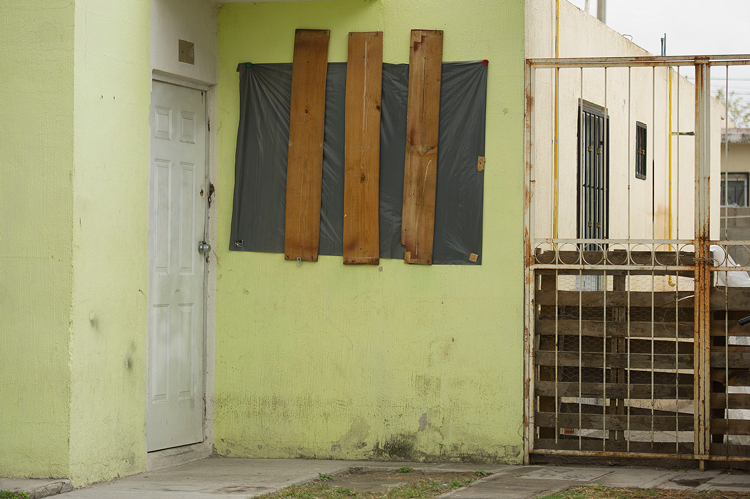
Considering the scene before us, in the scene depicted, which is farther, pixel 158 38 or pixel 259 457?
pixel 259 457

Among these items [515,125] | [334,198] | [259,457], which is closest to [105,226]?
[334,198]

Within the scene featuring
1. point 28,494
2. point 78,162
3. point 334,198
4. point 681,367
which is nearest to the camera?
point 28,494

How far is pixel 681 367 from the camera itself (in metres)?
5.73

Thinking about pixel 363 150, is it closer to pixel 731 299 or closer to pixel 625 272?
pixel 625 272

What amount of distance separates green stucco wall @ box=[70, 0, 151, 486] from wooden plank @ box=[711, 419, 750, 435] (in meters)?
3.91

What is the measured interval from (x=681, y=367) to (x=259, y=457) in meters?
3.11

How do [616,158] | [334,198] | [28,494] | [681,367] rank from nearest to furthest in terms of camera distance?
[28,494] < [681,367] < [334,198] < [616,158]

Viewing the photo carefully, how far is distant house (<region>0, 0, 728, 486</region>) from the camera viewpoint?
16.8 ft

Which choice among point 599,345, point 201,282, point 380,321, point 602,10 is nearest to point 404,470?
point 380,321

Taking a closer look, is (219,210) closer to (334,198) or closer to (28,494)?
(334,198)

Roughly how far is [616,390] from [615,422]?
8.9 inches

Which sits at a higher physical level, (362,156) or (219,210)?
(362,156)

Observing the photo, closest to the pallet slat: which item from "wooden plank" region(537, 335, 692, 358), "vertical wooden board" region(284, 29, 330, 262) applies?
"wooden plank" region(537, 335, 692, 358)

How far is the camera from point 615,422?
5805 millimetres
